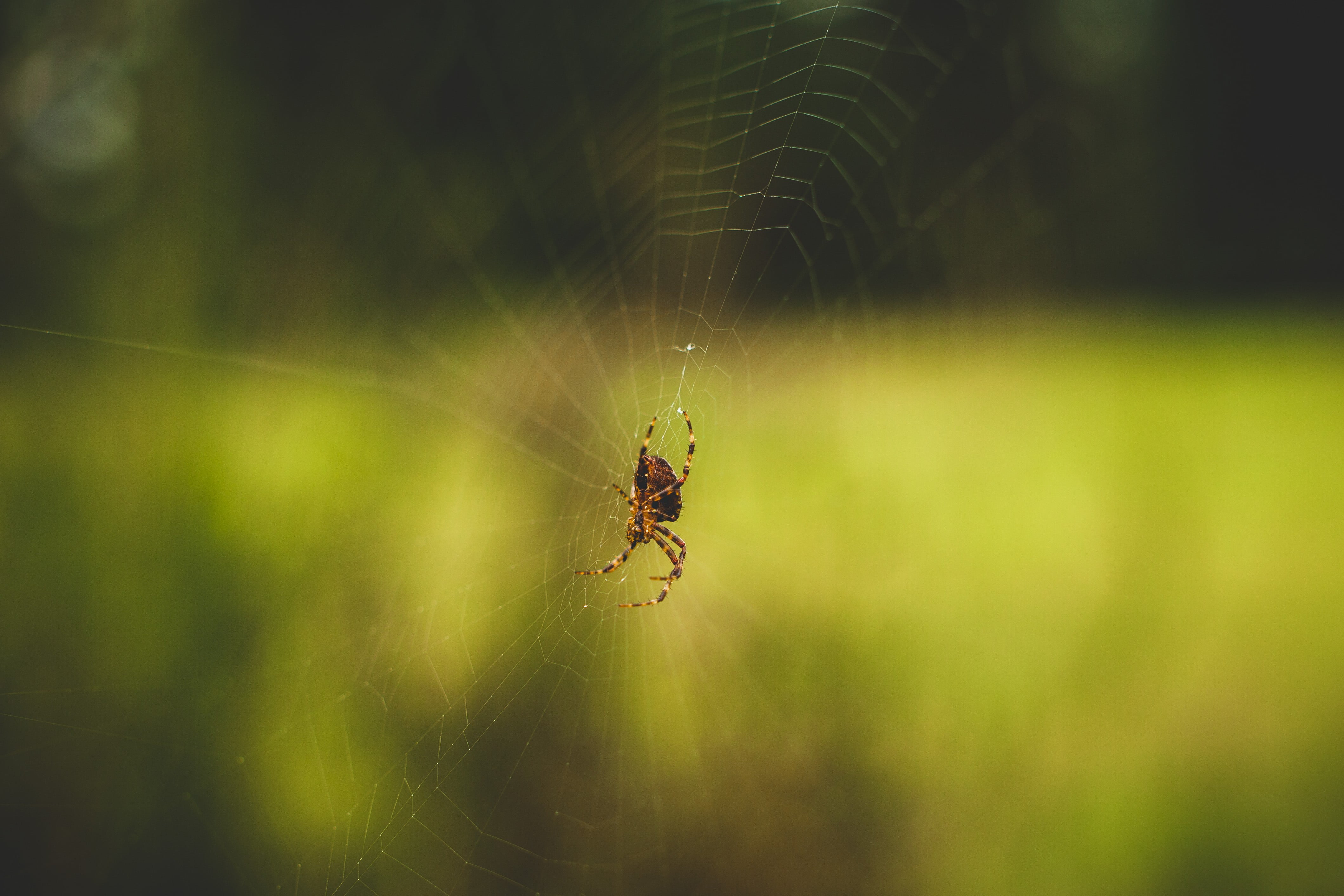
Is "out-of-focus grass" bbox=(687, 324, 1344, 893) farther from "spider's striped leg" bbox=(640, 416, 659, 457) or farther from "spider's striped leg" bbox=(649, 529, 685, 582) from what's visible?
"spider's striped leg" bbox=(640, 416, 659, 457)

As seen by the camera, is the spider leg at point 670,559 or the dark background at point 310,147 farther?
the spider leg at point 670,559

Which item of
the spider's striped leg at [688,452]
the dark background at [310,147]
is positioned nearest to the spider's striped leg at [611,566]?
the spider's striped leg at [688,452]

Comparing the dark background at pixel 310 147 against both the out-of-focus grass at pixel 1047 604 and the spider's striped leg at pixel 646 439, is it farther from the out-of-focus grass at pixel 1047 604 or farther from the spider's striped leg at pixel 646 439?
the out-of-focus grass at pixel 1047 604

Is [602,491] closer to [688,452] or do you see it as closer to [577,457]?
[577,457]

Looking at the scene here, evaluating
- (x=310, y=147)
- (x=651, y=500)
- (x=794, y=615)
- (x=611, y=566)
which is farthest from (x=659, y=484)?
(x=794, y=615)

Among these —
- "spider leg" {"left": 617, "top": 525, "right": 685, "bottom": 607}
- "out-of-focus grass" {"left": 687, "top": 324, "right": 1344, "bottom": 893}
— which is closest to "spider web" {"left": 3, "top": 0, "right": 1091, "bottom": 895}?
"spider leg" {"left": 617, "top": 525, "right": 685, "bottom": 607}

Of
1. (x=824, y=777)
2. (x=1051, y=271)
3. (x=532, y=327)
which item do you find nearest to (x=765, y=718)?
(x=824, y=777)
